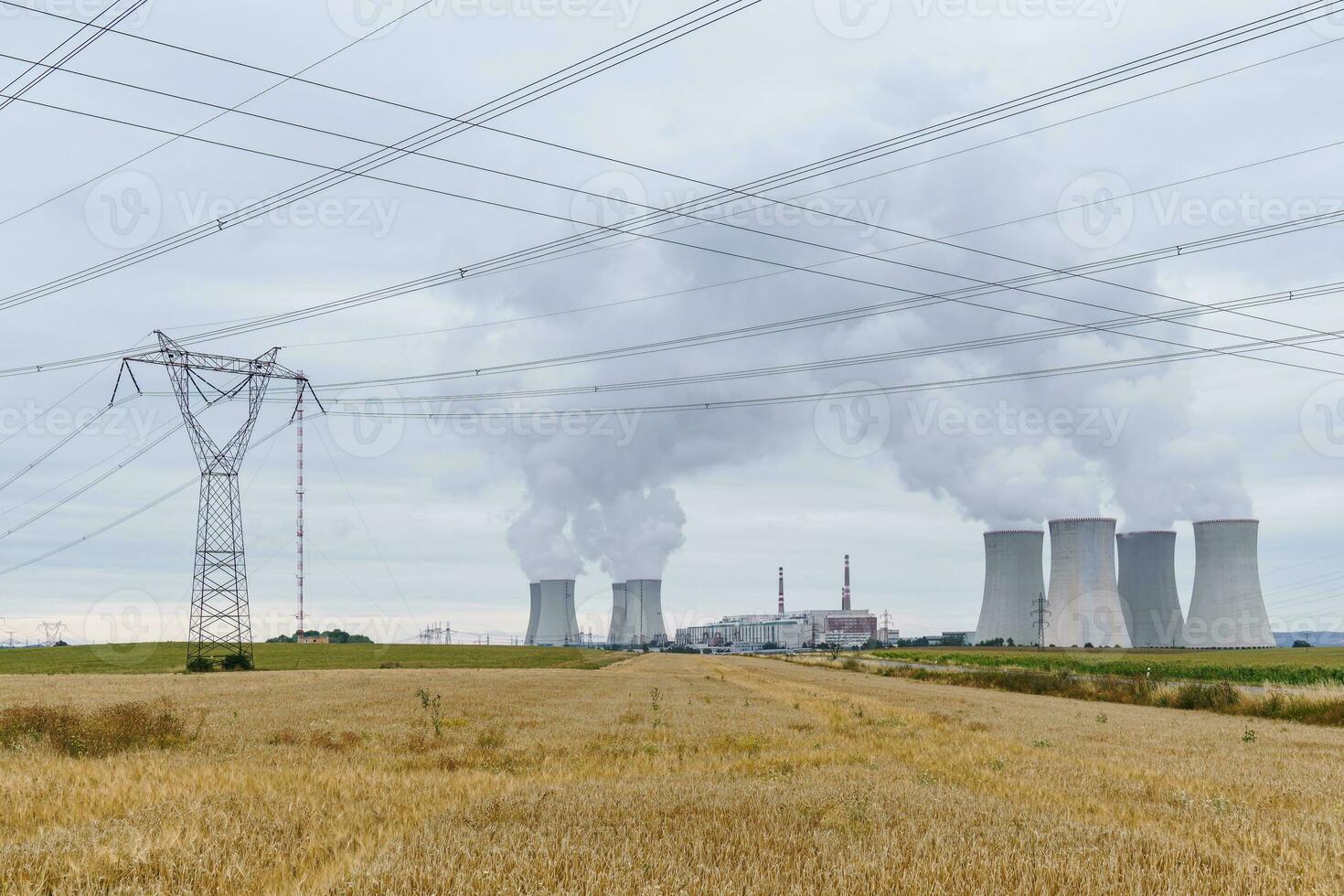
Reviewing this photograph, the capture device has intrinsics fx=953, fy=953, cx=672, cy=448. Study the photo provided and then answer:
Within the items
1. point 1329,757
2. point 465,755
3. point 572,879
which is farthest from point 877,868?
point 1329,757

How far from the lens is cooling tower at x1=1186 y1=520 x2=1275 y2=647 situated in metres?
121

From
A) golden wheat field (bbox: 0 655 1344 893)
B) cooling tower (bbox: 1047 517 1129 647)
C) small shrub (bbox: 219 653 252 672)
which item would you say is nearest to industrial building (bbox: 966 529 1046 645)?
cooling tower (bbox: 1047 517 1129 647)

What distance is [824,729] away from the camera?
83.9 ft

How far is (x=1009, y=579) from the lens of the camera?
481ft

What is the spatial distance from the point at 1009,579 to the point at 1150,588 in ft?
72.2

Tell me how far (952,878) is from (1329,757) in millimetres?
18589

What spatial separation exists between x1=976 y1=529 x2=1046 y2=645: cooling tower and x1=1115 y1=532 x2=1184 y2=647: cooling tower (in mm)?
13469

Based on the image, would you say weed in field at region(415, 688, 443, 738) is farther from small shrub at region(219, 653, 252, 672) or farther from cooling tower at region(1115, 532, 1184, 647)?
cooling tower at region(1115, 532, 1184, 647)

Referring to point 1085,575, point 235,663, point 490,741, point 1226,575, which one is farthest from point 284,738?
point 1226,575

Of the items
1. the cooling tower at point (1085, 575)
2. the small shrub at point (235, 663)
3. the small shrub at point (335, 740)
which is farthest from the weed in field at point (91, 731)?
the cooling tower at point (1085, 575)

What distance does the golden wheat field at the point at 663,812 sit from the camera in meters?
8.74

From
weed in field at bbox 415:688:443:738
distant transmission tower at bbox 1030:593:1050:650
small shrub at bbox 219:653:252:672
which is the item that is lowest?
distant transmission tower at bbox 1030:593:1050:650

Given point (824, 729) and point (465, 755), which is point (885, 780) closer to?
point (465, 755)

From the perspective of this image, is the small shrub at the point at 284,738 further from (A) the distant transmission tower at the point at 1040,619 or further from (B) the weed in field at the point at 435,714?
(A) the distant transmission tower at the point at 1040,619
